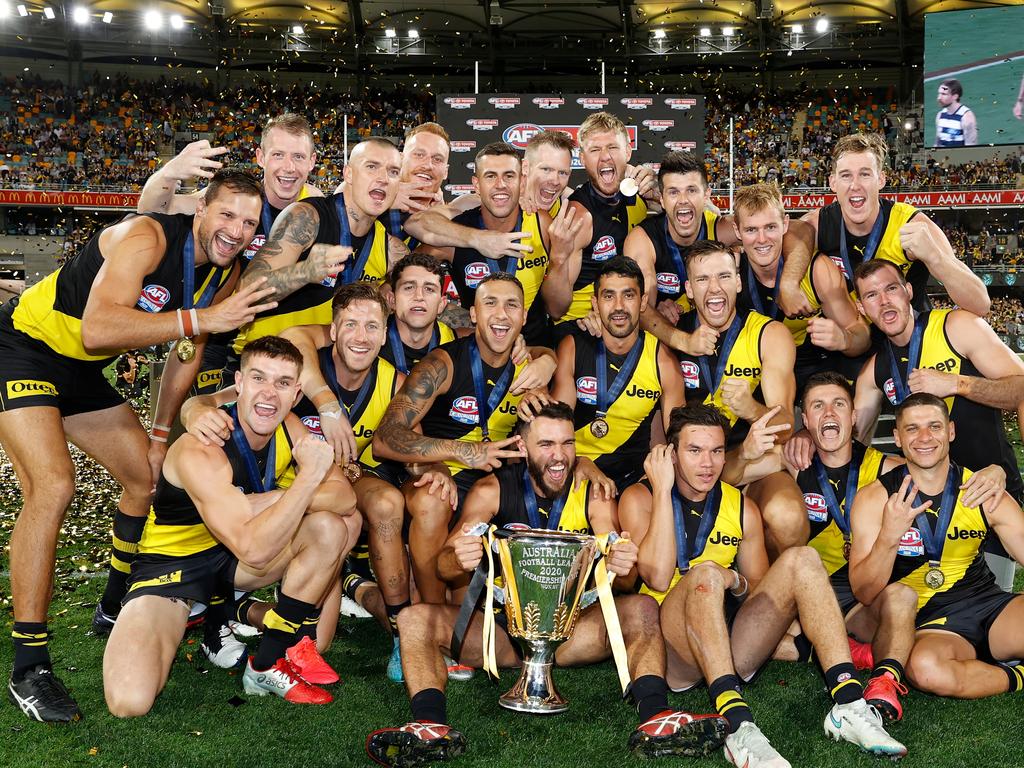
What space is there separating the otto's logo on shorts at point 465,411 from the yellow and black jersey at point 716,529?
1.22 m

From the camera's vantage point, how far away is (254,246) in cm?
570

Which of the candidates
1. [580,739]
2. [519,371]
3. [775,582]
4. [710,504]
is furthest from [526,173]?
[580,739]

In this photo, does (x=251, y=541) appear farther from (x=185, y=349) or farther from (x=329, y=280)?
(x=329, y=280)

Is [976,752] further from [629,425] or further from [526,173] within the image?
[526,173]

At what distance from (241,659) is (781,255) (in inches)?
144

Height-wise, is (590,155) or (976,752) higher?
(590,155)

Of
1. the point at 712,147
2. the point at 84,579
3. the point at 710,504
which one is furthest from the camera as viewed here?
the point at 712,147

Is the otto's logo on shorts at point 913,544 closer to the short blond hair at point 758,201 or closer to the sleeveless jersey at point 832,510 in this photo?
the sleeveless jersey at point 832,510

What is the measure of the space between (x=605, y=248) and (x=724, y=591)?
286 cm

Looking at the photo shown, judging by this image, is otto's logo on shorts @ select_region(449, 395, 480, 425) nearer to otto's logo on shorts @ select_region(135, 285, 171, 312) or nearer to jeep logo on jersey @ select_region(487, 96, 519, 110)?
otto's logo on shorts @ select_region(135, 285, 171, 312)

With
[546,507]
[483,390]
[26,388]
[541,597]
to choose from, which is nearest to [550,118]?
[483,390]

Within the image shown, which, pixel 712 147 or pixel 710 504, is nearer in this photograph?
pixel 710 504

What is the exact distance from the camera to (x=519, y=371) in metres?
5.09

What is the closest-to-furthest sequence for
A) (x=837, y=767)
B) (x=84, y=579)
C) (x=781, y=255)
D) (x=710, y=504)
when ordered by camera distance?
1. (x=837, y=767)
2. (x=710, y=504)
3. (x=781, y=255)
4. (x=84, y=579)
